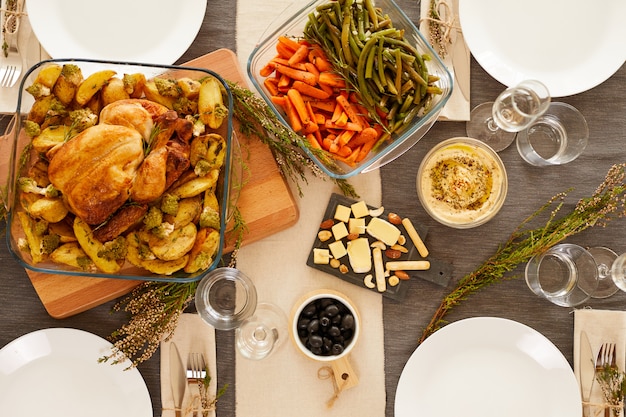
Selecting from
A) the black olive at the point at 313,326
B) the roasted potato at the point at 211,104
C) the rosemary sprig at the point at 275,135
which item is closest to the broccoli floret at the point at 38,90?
the roasted potato at the point at 211,104

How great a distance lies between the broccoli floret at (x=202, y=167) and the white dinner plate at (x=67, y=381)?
642 millimetres

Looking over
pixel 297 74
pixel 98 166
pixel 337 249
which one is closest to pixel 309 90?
pixel 297 74

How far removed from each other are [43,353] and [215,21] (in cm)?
113

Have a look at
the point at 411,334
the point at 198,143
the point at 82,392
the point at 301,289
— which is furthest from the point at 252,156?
the point at 82,392

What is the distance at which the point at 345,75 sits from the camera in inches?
62.9

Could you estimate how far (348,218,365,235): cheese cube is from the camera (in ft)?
5.82

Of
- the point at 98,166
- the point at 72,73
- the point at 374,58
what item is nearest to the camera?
the point at 98,166

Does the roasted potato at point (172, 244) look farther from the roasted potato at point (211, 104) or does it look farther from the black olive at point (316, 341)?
the black olive at point (316, 341)

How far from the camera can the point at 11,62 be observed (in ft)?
5.53

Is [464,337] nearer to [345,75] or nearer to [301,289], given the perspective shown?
[301,289]

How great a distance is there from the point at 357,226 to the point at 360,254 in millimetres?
87

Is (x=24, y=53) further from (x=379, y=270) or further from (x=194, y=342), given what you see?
(x=379, y=270)

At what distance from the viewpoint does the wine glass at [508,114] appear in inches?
66.4

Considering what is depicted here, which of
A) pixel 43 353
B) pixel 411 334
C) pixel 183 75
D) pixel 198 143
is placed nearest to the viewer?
pixel 198 143
